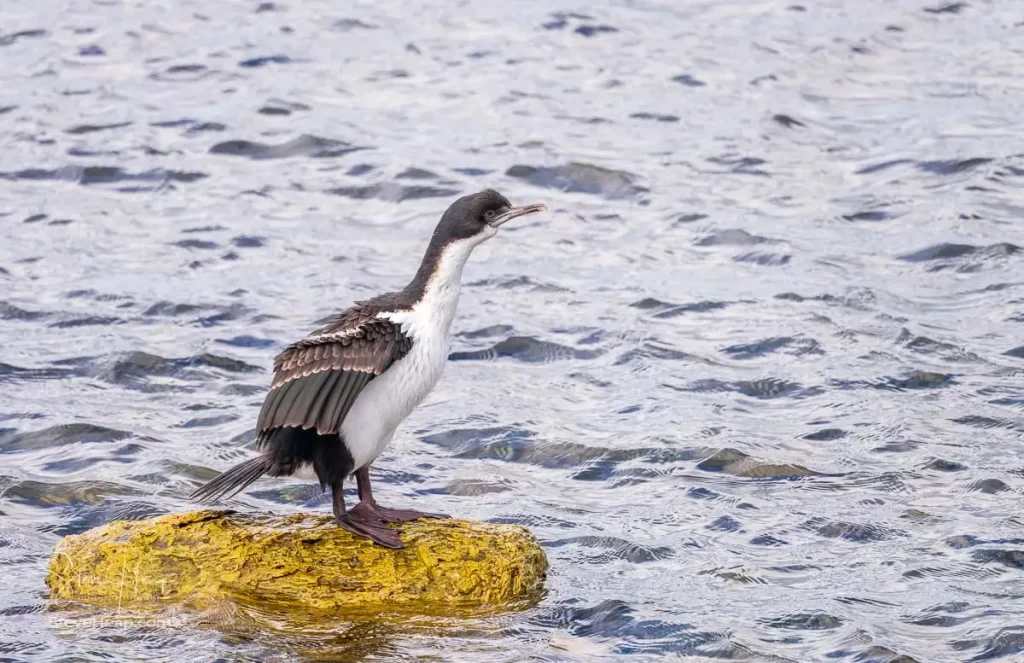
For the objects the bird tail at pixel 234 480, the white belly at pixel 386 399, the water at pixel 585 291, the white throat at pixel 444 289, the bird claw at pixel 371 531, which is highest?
the white throat at pixel 444 289

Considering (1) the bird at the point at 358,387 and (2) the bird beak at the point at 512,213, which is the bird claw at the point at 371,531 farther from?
(2) the bird beak at the point at 512,213

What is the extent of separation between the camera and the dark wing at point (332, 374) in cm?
796

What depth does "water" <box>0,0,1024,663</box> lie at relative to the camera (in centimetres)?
895

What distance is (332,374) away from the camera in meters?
8.04

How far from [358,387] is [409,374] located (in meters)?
0.28

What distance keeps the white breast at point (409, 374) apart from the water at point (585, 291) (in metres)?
0.95

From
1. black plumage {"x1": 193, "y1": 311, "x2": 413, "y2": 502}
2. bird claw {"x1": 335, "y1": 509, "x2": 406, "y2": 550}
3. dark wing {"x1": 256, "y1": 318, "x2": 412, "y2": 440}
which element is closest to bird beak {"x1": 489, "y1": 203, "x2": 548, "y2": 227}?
black plumage {"x1": 193, "y1": 311, "x2": 413, "y2": 502}

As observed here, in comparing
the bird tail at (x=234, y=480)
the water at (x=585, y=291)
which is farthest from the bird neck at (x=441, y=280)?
the water at (x=585, y=291)

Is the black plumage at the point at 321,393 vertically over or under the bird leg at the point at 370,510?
over

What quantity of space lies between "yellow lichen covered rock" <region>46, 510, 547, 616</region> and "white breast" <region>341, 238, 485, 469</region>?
0.51m

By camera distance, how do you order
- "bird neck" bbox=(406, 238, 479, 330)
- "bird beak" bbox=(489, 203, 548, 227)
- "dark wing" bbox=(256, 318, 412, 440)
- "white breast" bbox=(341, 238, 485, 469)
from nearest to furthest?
"dark wing" bbox=(256, 318, 412, 440)
"white breast" bbox=(341, 238, 485, 469)
"bird neck" bbox=(406, 238, 479, 330)
"bird beak" bbox=(489, 203, 548, 227)

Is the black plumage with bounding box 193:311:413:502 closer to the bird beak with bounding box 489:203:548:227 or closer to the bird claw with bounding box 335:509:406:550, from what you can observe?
the bird claw with bounding box 335:509:406:550

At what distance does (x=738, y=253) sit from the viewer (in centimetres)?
1405

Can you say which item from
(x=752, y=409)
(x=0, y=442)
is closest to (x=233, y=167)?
(x=0, y=442)
